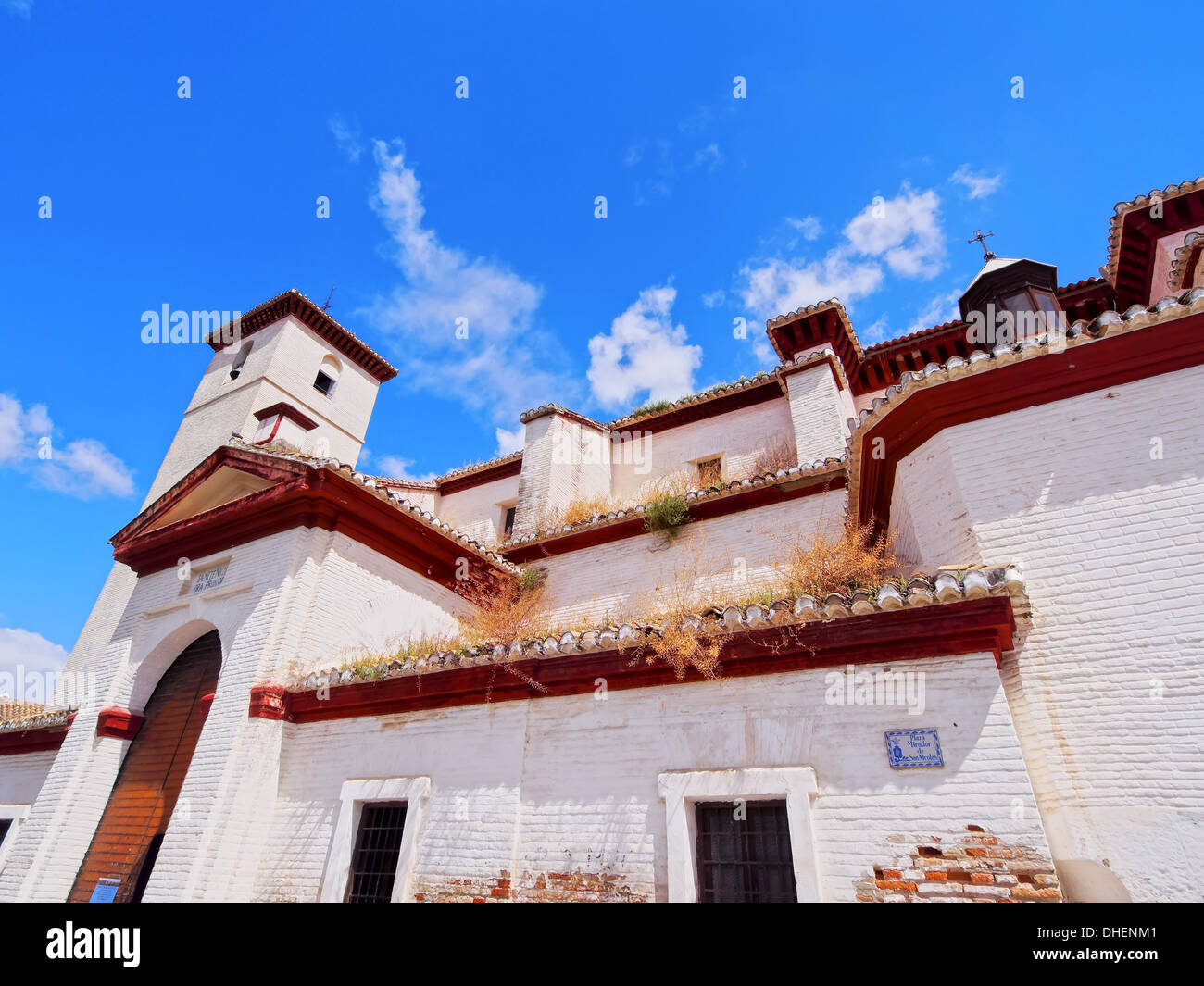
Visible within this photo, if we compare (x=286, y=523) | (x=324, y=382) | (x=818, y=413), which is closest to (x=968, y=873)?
(x=286, y=523)

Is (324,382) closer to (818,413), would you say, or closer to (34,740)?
(34,740)

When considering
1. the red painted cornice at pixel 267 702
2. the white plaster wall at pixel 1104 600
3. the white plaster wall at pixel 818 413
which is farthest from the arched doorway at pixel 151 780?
the white plaster wall at pixel 818 413

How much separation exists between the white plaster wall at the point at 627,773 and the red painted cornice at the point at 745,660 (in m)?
0.09

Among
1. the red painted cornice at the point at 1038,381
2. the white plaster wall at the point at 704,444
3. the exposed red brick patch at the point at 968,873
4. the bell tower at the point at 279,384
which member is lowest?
the exposed red brick patch at the point at 968,873

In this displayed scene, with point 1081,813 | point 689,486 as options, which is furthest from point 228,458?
point 1081,813

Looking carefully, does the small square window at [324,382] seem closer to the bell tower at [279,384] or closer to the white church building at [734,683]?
the bell tower at [279,384]

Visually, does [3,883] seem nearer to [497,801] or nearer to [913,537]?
[497,801]

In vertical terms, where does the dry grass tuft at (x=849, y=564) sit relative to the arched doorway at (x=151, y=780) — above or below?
above

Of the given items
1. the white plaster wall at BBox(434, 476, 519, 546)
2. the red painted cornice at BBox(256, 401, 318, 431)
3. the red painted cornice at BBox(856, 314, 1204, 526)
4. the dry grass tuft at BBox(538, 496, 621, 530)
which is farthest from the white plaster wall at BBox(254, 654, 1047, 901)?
the white plaster wall at BBox(434, 476, 519, 546)

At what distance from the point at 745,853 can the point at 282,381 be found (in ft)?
67.6

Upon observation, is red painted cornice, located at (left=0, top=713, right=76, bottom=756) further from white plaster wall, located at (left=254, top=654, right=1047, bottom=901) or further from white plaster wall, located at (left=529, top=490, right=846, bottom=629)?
white plaster wall, located at (left=529, top=490, right=846, bottom=629)

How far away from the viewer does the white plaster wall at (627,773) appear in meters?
4.32

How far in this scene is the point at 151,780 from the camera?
26.5 feet
